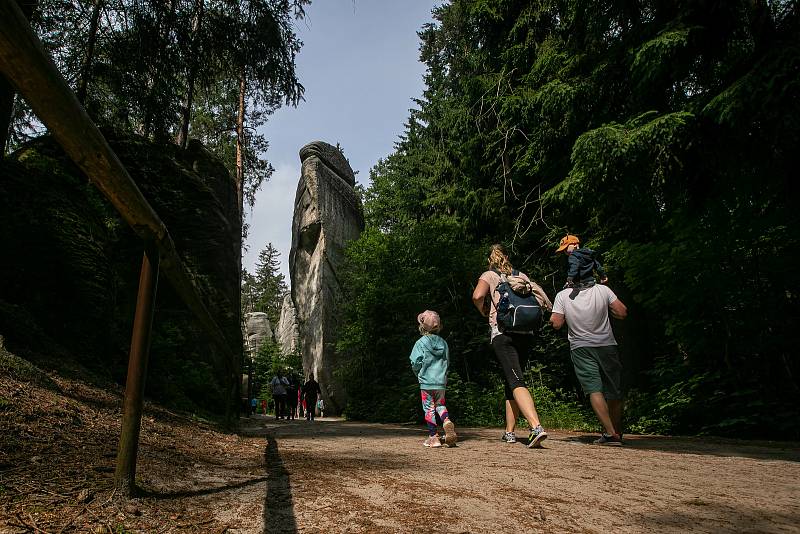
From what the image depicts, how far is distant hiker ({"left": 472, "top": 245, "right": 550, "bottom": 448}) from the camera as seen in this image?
182 inches

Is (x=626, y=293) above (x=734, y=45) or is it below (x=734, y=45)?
below

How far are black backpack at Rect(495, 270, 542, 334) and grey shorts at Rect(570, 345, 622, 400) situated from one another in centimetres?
58

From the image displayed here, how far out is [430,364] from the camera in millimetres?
5359

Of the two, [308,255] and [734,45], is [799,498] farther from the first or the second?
[308,255]

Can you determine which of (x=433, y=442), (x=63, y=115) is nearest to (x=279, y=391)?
(x=433, y=442)

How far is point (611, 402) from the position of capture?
4.96 m

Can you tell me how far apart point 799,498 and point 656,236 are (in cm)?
687

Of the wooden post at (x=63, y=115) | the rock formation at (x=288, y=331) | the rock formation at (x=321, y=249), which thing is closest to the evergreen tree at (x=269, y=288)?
the rock formation at (x=288, y=331)

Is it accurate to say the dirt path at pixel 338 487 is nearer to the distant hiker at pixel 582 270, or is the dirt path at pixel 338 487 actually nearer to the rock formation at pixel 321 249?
the distant hiker at pixel 582 270

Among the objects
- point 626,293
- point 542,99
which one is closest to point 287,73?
point 542,99

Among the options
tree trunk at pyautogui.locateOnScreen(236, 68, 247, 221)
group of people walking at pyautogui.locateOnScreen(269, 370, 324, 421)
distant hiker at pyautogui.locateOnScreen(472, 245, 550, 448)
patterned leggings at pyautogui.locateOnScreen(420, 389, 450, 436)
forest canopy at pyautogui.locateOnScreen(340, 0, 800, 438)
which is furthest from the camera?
tree trunk at pyautogui.locateOnScreen(236, 68, 247, 221)

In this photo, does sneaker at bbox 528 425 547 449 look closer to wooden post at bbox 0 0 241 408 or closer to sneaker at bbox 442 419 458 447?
sneaker at bbox 442 419 458 447

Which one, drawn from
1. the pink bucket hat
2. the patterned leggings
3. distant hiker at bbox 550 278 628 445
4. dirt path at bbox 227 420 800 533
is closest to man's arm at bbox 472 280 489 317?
the pink bucket hat

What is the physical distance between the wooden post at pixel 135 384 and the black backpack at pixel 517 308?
11.6 feet
